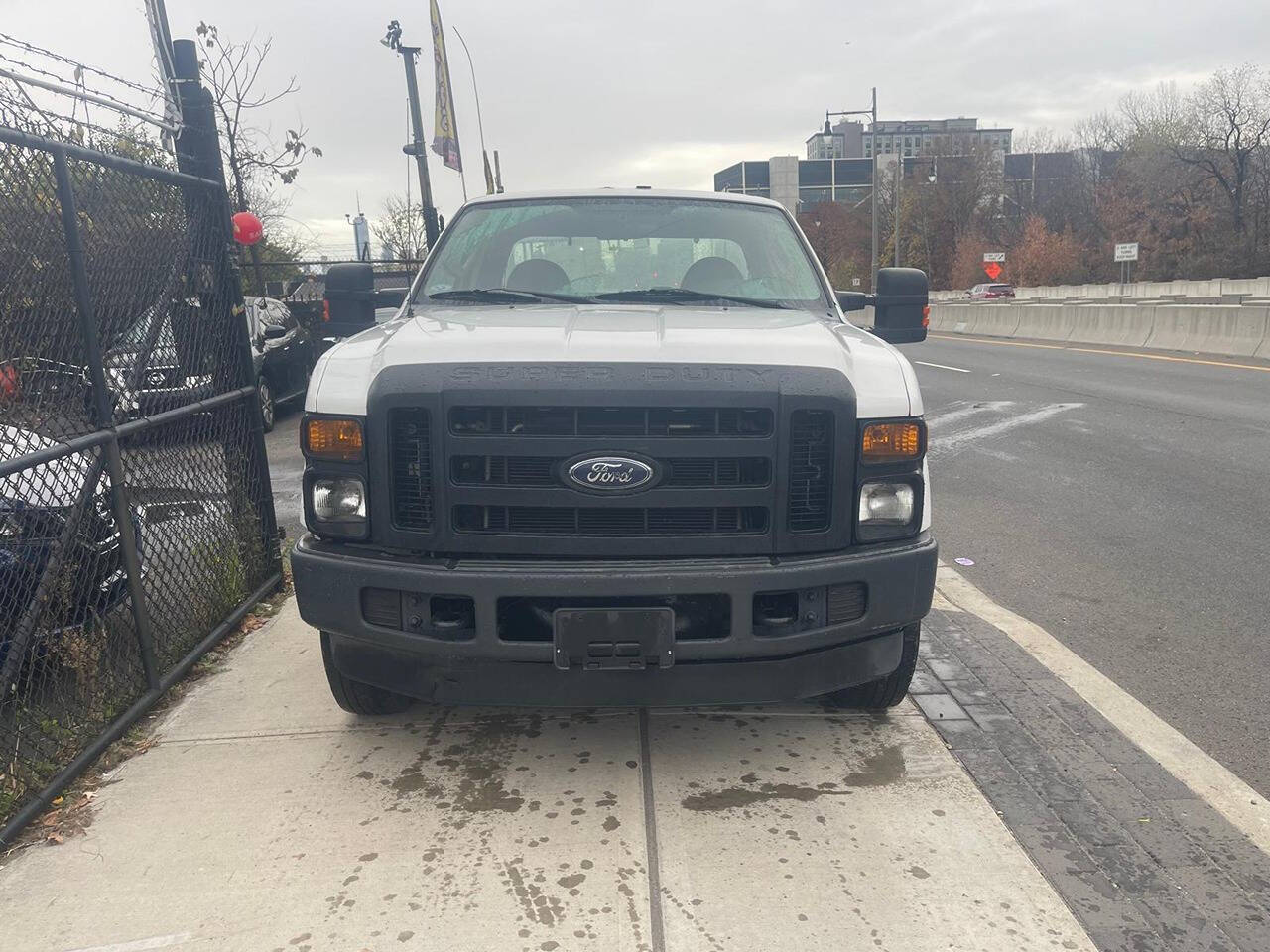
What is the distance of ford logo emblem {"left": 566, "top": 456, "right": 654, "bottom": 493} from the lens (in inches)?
117

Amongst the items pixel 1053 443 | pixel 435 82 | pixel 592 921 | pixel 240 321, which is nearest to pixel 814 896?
pixel 592 921

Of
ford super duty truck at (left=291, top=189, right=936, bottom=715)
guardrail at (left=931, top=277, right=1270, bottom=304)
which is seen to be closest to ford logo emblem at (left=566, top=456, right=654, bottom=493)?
ford super duty truck at (left=291, top=189, right=936, bottom=715)

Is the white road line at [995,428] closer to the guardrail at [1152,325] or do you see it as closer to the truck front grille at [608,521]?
the truck front grille at [608,521]

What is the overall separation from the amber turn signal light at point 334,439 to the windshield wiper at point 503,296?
3.95 ft

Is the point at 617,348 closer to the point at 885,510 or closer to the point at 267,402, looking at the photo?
the point at 885,510

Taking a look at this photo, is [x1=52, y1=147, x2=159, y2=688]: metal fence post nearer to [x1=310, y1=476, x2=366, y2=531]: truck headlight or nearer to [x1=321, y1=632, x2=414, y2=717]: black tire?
[x1=321, y1=632, x2=414, y2=717]: black tire

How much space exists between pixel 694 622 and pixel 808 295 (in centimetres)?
181

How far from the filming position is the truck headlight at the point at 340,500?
3.14 m

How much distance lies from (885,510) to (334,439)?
1749 millimetres

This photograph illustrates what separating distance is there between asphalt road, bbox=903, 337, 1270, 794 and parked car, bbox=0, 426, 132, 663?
411 centimetres

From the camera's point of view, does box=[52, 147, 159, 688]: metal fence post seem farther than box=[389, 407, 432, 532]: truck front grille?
Yes

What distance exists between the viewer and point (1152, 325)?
850 inches

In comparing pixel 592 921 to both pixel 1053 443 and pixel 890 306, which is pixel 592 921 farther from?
pixel 1053 443

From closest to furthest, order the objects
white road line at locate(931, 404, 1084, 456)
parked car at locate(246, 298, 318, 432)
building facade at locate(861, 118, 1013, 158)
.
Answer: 1. white road line at locate(931, 404, 1084, 456)
2. parked car at locate(246, 298, 318, 432)
3. building facade at locate(861, 118, 1013, 158)
